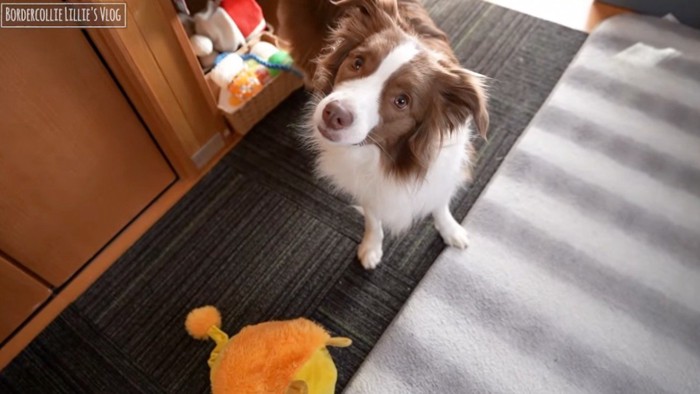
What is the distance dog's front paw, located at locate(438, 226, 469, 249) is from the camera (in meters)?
1.75

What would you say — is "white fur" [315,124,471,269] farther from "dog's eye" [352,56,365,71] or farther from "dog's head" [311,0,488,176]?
"dog's eye" [352,56,365,71]

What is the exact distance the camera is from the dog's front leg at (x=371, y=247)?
1.71 metres

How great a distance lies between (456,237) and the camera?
5.75 feet

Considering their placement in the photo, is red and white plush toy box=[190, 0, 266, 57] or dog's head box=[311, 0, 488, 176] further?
red and white plush toy box=[190, 0, 266, 57]

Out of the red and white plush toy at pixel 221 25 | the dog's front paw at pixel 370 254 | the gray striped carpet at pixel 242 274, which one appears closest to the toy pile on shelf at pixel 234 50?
the red and white plush toy at pixel 221 25

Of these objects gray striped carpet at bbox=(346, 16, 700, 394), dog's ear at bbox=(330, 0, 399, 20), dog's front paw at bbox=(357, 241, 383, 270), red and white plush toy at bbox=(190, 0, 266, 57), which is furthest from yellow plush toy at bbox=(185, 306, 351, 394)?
red and white plush toy at bbox=(190, 0, 266, 57)

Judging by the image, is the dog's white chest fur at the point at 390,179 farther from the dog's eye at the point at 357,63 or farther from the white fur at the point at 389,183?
the dog's eye at the point at 357,63

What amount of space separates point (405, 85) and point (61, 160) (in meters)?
1.19

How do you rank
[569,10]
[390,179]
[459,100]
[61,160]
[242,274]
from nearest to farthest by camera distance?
[459,100], [390,179], [61,160], [242,274], [569,10]

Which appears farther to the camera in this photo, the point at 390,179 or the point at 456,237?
the point at 456,237

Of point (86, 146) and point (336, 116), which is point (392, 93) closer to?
point (336, 116)

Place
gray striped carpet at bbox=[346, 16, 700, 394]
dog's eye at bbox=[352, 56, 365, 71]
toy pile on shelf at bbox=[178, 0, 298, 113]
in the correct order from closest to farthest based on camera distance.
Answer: dog's eye at bbox=[352, 56, 365, 71] < gray striped carpet at bbox=[346, 16, 700, 394] < toy pile on shelf at bbox=[178, 0, 298, 113]

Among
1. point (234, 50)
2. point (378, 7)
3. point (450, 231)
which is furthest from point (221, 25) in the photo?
point (450, 231)

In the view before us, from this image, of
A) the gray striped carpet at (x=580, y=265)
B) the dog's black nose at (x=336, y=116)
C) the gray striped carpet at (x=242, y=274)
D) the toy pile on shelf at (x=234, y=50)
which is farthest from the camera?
the toy pile on shelf at (x=234, y=50)
